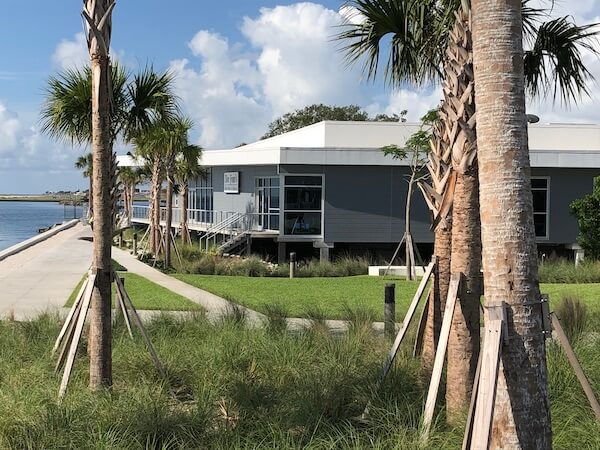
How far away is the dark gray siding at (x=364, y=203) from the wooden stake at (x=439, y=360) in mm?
25887

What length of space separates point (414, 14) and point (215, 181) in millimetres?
34472

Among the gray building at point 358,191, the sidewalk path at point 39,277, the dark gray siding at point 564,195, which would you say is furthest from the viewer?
the dark gray siding at point 564,195

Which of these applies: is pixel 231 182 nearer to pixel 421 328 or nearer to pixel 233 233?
pixel 233 233

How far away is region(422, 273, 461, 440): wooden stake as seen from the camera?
195 inches

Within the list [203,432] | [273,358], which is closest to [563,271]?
[273,358]

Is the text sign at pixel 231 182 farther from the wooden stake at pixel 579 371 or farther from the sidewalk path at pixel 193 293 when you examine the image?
the wooden stake at pixel 579 371

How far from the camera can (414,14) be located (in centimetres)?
729

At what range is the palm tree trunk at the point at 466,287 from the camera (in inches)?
223

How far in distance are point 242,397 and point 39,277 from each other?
60.3ft

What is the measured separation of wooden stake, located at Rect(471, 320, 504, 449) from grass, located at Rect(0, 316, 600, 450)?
3.22ft

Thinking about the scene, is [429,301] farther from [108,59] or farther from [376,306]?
[376,306]

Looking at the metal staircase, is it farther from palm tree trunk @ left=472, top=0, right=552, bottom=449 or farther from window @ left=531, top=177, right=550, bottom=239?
palm tree trunk @ left=472, top=0, right=552, bottom=449

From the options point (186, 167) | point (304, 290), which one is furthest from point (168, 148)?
point (304, 290)

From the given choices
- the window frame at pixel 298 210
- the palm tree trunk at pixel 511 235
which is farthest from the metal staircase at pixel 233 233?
the palm tree trunk at pixel 511 235
